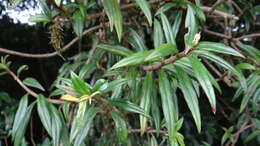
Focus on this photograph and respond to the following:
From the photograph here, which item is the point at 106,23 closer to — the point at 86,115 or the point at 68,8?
the point at 68,8

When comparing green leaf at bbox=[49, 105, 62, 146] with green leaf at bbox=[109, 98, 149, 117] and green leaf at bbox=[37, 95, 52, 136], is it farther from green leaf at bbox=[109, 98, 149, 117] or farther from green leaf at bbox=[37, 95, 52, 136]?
green leaf at bbox=[109, 98, 149, 117]

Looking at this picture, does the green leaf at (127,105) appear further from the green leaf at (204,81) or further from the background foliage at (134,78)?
the green leaf at (204,81)

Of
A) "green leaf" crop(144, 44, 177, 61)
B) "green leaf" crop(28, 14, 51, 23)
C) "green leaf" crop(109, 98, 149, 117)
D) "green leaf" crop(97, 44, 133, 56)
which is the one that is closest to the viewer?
"green leaf" crop(144, 44, 177, 61)

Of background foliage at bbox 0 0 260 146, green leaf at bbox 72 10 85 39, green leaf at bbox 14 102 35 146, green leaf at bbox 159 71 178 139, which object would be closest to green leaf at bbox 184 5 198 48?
background foliage at bbox 0 0 260 146

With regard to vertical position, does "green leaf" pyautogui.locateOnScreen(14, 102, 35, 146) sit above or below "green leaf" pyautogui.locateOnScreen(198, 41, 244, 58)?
below

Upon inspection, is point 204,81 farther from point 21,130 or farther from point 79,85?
point 21,130

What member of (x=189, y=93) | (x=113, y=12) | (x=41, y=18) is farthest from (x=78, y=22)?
(x=189, y=93)

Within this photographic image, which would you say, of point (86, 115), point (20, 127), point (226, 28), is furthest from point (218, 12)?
point (20, 127)

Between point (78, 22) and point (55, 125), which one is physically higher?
point (78, 22)

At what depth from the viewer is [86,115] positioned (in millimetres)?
722

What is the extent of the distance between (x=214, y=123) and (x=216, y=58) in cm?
112

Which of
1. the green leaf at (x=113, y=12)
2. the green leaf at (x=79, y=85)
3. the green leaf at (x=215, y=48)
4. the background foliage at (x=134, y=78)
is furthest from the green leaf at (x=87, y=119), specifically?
the green leaf at (x=215, y=48)

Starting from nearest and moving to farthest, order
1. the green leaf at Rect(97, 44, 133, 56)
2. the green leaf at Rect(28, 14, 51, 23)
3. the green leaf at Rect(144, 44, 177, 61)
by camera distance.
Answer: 1. the green leaf at Rect(144, 44, 177, 61)
2. the green leaf at Rect(97, 44, 133, 56)
3. the green leaf at Rect(28, 14, 51, 23)

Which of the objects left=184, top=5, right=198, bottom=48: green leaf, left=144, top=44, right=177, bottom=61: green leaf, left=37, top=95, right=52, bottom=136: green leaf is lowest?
left=37, top=95, right=52, bottom=136: green leaf
